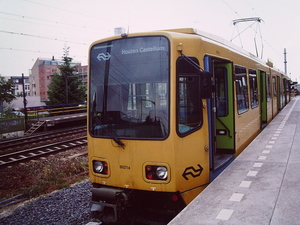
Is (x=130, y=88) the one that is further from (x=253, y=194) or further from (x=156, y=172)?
(x=253, y=194)

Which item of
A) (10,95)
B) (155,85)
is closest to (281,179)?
(155,85)

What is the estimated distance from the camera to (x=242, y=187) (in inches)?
192

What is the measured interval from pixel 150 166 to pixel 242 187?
5.20 ft

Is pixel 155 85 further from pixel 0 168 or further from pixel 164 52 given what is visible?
pixel 0 168

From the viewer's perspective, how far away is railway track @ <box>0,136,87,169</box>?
11.0 m

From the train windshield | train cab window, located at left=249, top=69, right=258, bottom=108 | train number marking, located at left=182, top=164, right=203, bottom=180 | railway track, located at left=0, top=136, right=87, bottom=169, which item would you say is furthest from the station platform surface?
railway track, located at left=0, top=136, right=87, bottom=169

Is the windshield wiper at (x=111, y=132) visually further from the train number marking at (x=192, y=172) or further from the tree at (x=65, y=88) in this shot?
the tree at (x=65, y=88)

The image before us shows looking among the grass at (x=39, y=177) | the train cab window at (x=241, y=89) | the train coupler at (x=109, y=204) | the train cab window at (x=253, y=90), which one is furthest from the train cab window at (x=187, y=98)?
the grass at (x=39, y=177)

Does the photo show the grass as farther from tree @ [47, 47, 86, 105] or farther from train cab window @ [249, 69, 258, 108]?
tree @ [47, 47, 86, 105]

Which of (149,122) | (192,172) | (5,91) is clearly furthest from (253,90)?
(5,91)

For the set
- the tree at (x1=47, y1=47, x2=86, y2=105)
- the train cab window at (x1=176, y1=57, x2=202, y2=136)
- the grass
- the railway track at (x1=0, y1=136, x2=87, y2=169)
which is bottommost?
the grass

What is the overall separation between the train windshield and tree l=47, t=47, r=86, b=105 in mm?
28190

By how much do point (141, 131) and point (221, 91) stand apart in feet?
8.70

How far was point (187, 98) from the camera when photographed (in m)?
4.59
